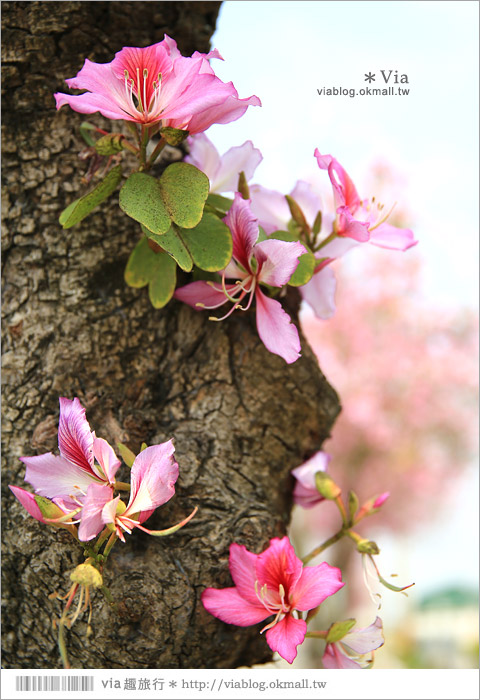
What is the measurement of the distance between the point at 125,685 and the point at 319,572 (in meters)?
0.24

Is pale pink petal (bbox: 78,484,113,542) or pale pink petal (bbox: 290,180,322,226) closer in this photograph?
pale pink petal (bbox: 78,484,113,542)

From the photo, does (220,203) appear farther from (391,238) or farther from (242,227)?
(391,238)

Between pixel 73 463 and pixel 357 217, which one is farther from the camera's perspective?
pixel 357 217

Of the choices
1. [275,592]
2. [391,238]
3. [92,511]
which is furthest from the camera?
[391,238]

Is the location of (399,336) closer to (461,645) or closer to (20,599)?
(461,645)

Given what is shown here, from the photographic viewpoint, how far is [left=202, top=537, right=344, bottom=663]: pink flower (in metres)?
0.59

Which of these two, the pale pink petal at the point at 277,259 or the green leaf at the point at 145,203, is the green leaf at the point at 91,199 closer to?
the green leaf at the point at 145,203

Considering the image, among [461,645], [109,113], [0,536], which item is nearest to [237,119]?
[109,113]

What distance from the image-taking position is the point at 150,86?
0.57 metres

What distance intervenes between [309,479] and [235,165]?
1.22 feet

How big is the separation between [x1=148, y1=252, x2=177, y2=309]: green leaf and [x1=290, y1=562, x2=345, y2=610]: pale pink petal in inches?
12.0

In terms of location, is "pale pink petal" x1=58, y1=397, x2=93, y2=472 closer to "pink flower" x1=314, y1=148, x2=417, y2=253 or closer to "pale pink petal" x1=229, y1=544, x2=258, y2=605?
"pale pink petal" x1=229, y1=544, x2=258, y2=605

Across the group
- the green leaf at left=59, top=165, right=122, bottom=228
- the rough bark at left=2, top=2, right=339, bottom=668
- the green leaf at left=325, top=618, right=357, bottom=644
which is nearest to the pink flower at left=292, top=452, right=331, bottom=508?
the rough bark at left=2, top=2, right=339, bottom=668

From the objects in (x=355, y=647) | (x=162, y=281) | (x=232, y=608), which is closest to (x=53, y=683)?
(x=232, y=608)
